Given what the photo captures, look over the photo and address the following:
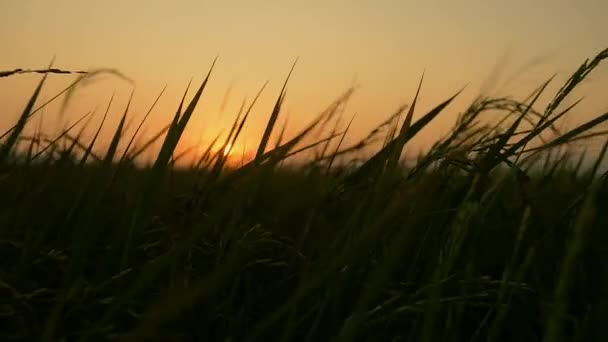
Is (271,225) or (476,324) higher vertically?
(271,225)

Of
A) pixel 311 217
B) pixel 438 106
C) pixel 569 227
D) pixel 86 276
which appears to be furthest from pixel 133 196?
pixel 569 227

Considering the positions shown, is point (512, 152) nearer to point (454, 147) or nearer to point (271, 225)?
point (454, 147)

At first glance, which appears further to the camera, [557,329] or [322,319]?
[322,319]

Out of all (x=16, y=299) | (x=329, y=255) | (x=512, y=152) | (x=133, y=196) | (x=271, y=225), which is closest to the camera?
(x=329, y=255)

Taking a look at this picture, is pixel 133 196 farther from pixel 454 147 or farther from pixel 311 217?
pixel 454 147

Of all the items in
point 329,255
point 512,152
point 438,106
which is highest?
point 438,106

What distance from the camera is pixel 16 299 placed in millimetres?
923

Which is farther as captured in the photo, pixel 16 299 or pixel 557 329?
pixel 16 299

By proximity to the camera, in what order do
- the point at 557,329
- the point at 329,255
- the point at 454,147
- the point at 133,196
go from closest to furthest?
the point at 557,329
the point at 329,255
the point at 133,196
the point at 454,147

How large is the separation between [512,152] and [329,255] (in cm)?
50

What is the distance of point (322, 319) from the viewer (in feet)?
3.09

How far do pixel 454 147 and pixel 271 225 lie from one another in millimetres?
468

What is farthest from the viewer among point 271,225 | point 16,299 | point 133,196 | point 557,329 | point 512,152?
point 271,225

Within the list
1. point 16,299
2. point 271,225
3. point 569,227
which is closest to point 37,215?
point 271,225
